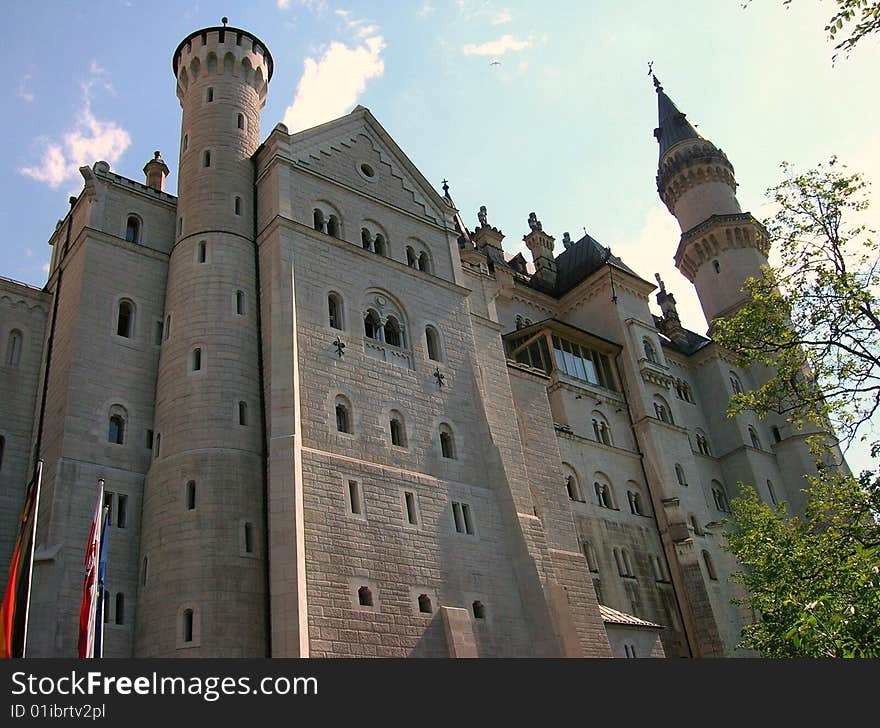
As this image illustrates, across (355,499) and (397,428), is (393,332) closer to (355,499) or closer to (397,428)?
(397,428)

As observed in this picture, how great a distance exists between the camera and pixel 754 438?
173 feet

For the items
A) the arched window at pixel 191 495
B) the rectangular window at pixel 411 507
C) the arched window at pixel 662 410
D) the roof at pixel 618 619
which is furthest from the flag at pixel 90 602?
the arched window at pixel 662 410

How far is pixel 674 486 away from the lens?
43.3m

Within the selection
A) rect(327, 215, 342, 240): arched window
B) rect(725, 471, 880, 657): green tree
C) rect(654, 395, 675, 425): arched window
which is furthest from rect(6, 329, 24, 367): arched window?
rect(654, 395, 675, 425): arched window

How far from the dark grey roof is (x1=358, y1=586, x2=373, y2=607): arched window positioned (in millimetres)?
30478

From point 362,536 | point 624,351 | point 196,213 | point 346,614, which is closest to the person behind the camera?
point 346,614

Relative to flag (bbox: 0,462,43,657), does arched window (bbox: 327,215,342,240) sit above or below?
above

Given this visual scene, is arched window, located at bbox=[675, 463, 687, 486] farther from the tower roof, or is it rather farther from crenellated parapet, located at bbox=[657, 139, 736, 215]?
the tower roof

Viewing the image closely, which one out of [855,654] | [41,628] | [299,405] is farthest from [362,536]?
[855,654]

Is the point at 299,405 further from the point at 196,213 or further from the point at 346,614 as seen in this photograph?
the point at 196,213

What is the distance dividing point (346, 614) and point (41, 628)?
26.1 ft

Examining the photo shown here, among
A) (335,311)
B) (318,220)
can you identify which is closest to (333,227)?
(318,220)

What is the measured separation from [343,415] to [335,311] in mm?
4509

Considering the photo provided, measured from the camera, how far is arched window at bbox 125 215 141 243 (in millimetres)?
31000
